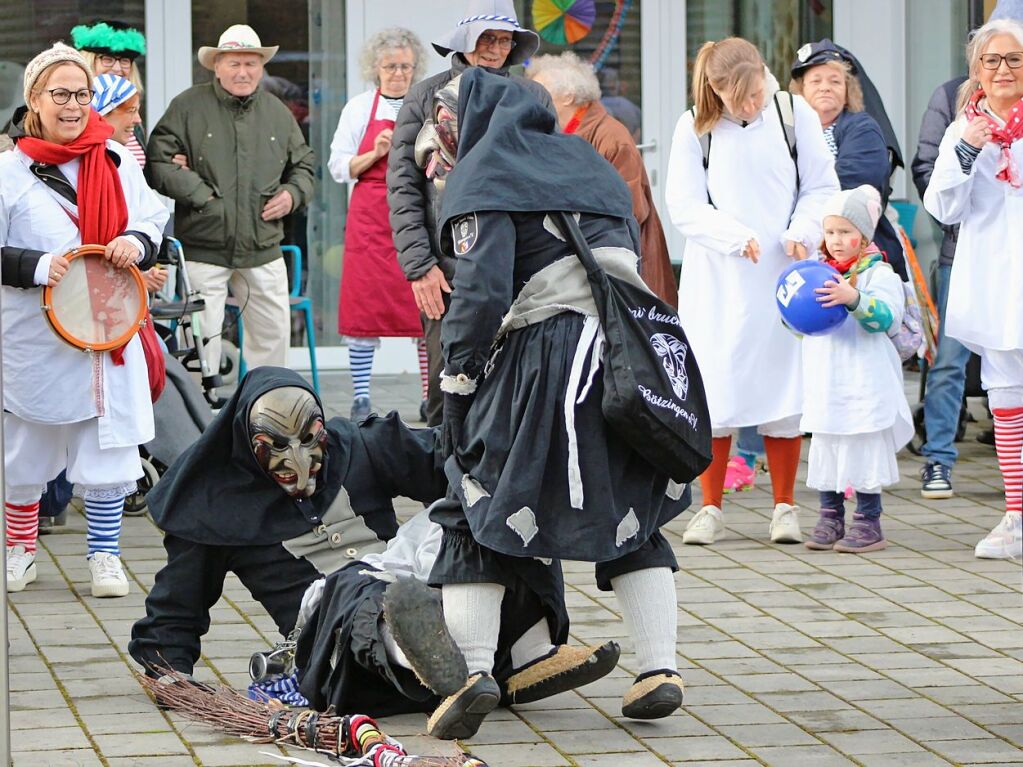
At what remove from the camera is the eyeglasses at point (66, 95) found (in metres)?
6.34

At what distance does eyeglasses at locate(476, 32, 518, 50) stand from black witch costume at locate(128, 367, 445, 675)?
2211mm

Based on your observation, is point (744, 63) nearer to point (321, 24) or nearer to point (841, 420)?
point (841, 420)

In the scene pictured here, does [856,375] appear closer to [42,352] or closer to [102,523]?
[102,523]

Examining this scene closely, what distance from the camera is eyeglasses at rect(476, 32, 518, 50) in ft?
22.8

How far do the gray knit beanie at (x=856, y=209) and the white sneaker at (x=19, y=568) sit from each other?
3296 millimetres

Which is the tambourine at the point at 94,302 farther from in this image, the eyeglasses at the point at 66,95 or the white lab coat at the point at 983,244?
the white lab coat at the point at 983,244

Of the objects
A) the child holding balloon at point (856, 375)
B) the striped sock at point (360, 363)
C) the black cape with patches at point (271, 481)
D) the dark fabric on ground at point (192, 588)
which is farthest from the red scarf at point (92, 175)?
the striped sock at point (360, 363)

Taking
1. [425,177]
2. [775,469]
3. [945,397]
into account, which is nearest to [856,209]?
[775,469]

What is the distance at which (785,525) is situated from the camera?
7445 mm

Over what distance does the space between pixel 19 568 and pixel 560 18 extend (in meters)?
7.23

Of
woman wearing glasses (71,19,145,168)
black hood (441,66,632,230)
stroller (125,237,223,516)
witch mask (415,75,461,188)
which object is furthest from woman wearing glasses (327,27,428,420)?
black hood (441,66,632,230)

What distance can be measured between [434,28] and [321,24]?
0.77 metres

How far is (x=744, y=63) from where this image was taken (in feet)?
24.0

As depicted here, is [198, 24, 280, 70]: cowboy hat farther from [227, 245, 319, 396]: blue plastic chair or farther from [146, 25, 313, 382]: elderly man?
[227, 245, 319, 396]: blue plastic chair
